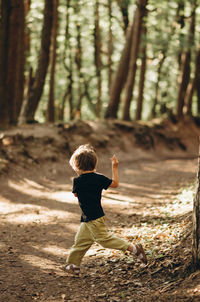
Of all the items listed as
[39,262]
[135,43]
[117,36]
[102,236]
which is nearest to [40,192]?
[39,262]

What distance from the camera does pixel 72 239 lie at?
6352mm

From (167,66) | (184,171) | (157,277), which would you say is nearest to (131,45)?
(184,171)

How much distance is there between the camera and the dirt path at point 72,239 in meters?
4.34

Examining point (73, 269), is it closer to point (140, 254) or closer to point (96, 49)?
point (140, 254)

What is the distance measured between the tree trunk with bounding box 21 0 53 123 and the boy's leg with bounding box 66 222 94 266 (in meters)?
9.88

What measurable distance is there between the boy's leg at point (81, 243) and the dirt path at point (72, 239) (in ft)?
0.93

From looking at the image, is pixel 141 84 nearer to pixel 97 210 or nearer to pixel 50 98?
pixel 50 98

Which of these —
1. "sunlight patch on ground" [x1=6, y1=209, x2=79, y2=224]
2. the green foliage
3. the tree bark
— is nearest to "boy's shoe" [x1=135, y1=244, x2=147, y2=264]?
"sunlight patch on ground" [x1=6, y1=209, x2=79, y2=224]

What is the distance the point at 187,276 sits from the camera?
4.19 metres

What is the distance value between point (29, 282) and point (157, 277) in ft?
5.45

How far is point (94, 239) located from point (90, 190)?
0.67 m

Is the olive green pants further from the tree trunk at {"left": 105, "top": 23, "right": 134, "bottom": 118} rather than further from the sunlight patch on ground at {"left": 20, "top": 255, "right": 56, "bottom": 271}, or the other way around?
the tree trunk at {"left": 105, "top": 23, "right": 134, "bottom": 118}

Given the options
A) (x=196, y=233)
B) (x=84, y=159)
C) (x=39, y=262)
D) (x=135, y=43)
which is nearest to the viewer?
(x=196, y=233)

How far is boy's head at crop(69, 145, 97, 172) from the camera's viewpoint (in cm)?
446
